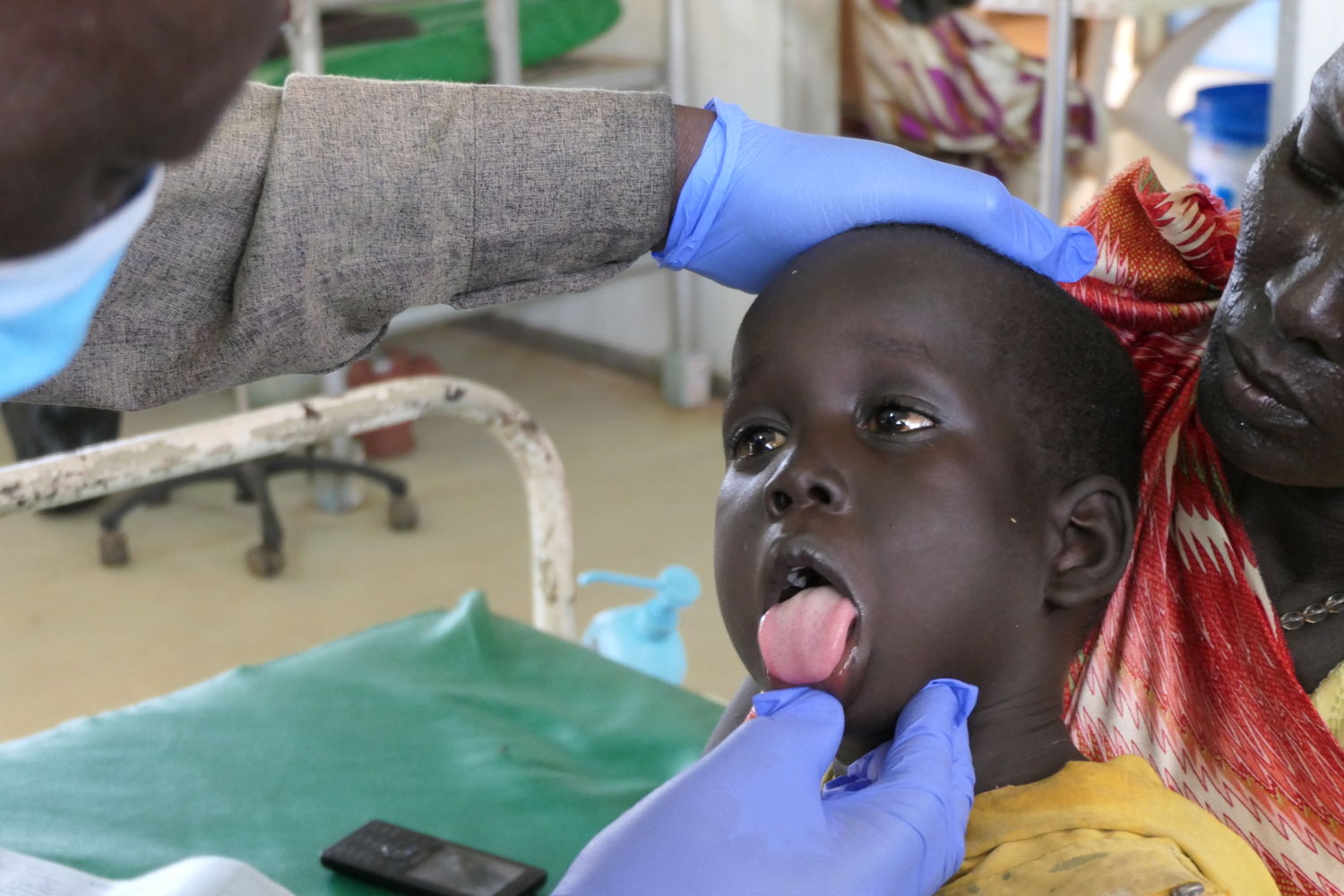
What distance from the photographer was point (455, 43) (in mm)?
3457

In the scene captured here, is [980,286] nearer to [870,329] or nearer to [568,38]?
[870,329]

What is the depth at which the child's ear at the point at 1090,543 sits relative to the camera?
3.58 feet

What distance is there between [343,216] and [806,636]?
500mm

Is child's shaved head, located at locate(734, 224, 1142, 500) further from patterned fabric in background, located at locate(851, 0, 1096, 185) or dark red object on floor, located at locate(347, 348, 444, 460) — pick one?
dark red object on floor, located at locate(347, 348, 444, 460)

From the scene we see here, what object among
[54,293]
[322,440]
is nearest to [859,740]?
[54,293]

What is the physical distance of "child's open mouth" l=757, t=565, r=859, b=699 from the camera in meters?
0.97

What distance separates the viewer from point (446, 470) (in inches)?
150

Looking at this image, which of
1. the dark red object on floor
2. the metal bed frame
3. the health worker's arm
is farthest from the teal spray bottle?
the dark red object on floor

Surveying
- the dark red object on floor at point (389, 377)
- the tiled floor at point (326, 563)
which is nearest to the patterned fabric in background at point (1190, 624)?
the tiled floor at point (326, 563)

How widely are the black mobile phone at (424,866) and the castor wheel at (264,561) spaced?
1814mm

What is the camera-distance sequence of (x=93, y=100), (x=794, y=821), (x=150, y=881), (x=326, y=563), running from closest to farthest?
(x=93, y=100)
(x=794, y=821)
(x=150, y=881)
(x=326, y=563)

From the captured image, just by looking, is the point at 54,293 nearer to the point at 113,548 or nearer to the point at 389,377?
the point at 113,548

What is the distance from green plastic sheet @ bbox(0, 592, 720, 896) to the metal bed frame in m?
0.13

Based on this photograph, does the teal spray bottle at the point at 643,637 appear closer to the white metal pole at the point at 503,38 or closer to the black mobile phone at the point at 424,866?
the black mobile phone at the point at 424,866
